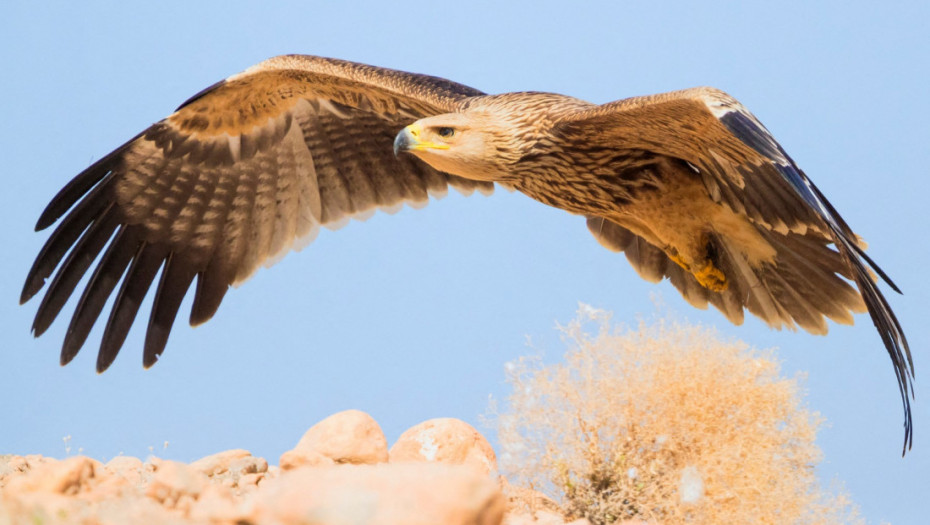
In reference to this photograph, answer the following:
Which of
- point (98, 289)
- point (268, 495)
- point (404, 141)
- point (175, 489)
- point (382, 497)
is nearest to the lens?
point (382, 497)

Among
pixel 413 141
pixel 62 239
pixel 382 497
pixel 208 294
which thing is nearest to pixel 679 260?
pixel 413 141

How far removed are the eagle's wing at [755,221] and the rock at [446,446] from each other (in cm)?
161

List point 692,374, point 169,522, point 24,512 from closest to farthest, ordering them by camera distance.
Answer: point 169,522
point 24,512
point 692,374

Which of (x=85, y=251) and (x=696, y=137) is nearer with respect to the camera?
(x=696, y=137)

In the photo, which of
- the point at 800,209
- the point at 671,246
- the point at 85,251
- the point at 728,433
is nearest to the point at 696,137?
the point at 800,209

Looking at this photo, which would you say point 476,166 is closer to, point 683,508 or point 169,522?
point 683,508

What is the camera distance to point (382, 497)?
7.04 ft

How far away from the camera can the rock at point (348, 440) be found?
4258 millimetres

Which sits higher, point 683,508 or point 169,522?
point 683,508

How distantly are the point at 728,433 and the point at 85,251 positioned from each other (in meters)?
3.65

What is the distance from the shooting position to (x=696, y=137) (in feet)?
13.6

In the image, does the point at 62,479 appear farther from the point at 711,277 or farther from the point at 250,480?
the point at 711,277

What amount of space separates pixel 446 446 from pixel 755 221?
6.18 feet

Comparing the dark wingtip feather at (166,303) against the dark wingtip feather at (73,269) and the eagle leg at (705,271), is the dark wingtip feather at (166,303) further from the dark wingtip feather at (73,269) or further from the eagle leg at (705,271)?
the eagle leg at (705,271)
